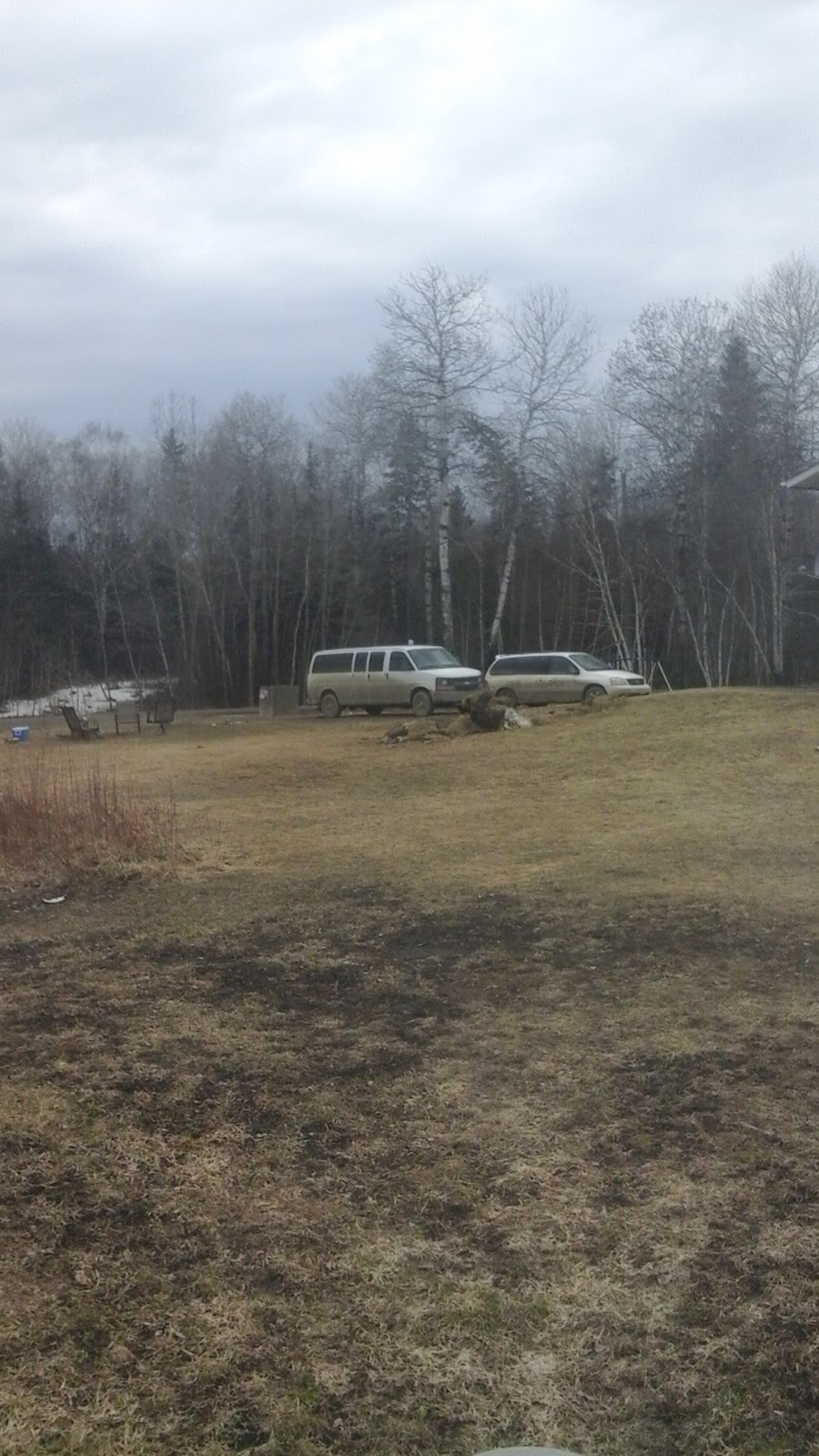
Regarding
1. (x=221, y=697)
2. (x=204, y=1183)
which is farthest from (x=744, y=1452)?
(x=221, y=697)

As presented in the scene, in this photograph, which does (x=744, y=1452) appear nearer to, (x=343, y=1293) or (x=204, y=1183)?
(x=343, y=1293)

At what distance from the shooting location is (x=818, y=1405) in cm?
268

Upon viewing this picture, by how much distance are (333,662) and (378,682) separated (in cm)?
179

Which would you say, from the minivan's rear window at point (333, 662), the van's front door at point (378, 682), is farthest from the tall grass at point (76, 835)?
the minivan's rear window at point (333, 662)

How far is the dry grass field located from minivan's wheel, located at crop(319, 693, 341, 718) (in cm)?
1926

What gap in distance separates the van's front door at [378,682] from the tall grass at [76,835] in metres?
17.0

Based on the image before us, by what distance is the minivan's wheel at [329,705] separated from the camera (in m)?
28.0

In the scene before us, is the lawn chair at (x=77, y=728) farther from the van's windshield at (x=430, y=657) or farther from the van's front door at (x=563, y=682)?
the van's front door at (x=563, y=682)

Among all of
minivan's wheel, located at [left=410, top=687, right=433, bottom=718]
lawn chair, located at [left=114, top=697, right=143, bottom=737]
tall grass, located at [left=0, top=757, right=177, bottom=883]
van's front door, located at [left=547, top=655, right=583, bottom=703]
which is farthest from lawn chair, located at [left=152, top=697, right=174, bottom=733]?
tall grass, located at [left=0, top=757, right=177, bottom=883]

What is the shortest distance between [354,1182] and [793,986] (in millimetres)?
2701

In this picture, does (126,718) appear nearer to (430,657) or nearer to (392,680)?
(392,680)

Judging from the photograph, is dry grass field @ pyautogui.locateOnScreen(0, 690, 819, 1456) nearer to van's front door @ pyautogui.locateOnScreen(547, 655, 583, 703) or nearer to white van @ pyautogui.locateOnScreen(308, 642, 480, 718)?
van's front door @ pyautogui.locateOnScreen(547, 655, 583, 703)

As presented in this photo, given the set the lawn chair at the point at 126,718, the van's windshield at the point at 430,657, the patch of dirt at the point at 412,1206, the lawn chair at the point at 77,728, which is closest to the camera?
the patch of dirt at the point at 412,1206

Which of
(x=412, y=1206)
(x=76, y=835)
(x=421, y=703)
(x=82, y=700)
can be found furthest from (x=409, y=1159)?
(x=82, y=700)
